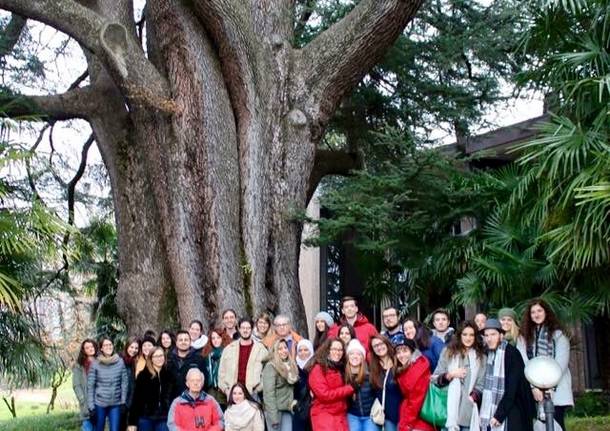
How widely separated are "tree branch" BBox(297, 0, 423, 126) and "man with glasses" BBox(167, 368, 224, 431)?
540 centimetres

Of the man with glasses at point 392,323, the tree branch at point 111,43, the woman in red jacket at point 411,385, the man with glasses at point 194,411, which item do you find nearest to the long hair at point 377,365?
the woman in red jacket at point 411,385

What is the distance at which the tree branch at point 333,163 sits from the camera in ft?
44.5

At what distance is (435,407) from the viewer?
6344 mm

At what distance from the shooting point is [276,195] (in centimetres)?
1070

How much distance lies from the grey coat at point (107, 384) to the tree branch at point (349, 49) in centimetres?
485

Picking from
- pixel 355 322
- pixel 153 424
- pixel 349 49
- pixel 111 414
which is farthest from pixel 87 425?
pixel 349 49

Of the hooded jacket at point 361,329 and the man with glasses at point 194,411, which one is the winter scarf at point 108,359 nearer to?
the man with glasses at point 194,411

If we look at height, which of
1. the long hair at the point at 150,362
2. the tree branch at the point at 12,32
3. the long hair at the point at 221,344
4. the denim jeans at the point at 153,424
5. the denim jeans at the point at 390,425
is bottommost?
the denim jeans at the point at 153,424

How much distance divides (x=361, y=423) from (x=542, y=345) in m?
1.68

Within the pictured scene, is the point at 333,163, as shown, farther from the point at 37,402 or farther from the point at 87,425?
the point at 37,402

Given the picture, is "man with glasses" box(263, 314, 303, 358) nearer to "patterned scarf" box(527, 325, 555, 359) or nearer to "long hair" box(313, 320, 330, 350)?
"long hair" box(313, 320, 330, 350)

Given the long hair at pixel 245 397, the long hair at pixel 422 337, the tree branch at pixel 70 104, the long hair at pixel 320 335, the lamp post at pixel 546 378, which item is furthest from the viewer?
the tree branch at pixel 70 104

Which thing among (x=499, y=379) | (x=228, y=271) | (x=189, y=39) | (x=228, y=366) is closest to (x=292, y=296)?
(x=228, y=271)

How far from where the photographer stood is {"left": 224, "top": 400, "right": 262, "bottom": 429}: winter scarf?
6.96m
